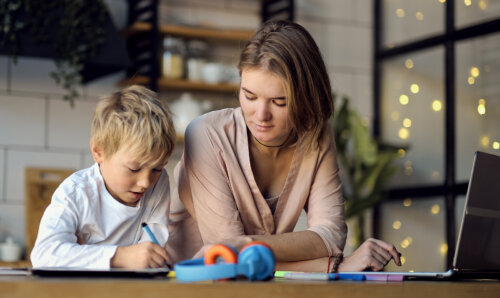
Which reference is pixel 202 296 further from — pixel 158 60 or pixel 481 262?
pixel 158 60

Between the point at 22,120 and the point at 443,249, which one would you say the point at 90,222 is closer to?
the point at 22,120

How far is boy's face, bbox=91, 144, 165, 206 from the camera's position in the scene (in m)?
1.58

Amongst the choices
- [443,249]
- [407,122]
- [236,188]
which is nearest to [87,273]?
[236,188]

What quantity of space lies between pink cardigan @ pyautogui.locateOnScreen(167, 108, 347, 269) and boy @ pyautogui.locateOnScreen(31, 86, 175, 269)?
→ 0.10m

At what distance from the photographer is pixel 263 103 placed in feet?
5.29

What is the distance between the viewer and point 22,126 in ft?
13.1

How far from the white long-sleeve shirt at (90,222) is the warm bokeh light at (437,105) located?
10.3ft

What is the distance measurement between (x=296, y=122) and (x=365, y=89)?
3432 millimetres

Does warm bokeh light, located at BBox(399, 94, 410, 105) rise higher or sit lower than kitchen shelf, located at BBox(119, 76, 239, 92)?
lower

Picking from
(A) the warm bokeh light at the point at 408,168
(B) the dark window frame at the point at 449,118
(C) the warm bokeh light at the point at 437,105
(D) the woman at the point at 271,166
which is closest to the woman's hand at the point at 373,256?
(D) the woman at the point at 271,166

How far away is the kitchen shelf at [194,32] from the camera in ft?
13.3

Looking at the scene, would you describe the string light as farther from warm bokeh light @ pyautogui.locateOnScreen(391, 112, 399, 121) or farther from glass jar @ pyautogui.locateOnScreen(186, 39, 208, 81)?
glass jar @ pyautogui.locateOnScreen(186, 39, 208, 81)

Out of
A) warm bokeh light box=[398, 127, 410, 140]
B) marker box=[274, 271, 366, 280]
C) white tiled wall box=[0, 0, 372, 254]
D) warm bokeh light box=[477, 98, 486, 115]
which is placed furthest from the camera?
warm bokeh light box=[398, 127, 410, 140]

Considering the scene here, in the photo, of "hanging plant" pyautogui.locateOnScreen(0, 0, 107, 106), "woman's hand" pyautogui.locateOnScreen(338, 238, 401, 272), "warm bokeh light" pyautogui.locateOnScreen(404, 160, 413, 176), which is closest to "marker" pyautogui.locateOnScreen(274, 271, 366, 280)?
"woman's hand" pyautogui.locateOnScreen(338, 238, 401, 272)
